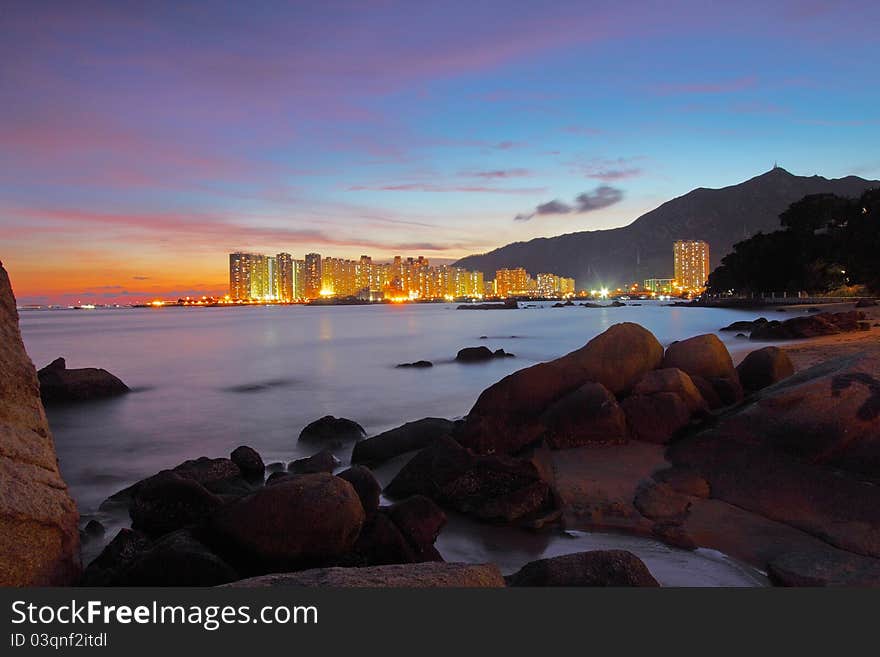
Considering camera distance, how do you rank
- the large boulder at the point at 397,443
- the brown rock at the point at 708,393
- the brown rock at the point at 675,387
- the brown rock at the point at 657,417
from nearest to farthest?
the brown rock at the point at 657,417 < the brown rock at the point at 675,387 < the large boulder at the point at 397,443 < the brown rock at the point at 708,393

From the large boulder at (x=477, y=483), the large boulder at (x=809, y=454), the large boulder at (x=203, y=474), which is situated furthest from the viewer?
the large boulder at (x=203, y=474)

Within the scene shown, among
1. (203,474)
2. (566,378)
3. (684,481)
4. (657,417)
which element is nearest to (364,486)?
(203,474)

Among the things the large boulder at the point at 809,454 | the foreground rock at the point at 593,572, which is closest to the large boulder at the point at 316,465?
the large boulder at the point at 809,454

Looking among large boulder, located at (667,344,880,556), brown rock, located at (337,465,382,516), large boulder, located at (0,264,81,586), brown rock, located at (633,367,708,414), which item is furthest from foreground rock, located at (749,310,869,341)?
large boulder, located at (0,264,81,586)

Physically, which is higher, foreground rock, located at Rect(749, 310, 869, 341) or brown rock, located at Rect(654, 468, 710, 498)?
foreground rock, located at Rect(749, 310, 869, 341)

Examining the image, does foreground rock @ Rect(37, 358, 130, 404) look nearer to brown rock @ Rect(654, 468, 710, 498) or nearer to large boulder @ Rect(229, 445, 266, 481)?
large boulder @ Rect(229, 445, 266, 481)

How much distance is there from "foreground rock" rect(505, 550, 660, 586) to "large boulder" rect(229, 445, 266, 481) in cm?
650

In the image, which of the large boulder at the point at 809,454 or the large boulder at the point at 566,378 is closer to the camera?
the large boulder at the point at 809,454

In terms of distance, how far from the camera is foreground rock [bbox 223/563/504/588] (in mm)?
3654

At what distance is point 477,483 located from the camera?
7.58m

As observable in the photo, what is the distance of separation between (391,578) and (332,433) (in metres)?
9.18

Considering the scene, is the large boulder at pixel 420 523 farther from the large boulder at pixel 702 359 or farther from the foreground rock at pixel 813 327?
the foreground rock at pixel 813 327

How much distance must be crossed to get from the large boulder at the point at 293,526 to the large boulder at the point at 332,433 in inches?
272

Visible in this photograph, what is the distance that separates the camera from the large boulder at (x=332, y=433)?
1239 cm
